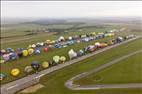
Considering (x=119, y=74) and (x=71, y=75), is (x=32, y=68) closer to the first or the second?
(x=71, y=75)


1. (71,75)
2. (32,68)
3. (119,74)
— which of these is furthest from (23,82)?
(119,74)

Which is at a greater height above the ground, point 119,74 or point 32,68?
point 119,74

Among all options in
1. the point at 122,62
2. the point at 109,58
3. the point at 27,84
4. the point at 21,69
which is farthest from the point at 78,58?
the point at 27,84

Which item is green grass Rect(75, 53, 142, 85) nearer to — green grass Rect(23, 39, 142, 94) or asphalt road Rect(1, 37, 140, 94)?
green grass Rect(23, 39, 142, 94)

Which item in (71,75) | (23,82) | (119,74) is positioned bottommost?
(23,82)

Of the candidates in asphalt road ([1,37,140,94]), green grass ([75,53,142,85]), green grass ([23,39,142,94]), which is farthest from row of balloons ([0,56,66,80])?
green grass ([75,53,142,85])

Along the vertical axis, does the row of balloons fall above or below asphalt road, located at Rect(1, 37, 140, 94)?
above

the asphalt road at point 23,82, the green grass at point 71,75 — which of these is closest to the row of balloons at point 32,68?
the asphalt road at point 23,82

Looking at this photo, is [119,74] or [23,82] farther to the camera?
[119,74]
